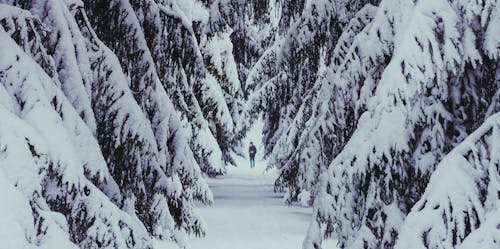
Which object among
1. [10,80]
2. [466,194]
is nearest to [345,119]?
[466,194]

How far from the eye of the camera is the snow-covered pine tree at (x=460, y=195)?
3.85 metres

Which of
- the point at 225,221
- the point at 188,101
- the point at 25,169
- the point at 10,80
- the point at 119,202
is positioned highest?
the point at 10,80

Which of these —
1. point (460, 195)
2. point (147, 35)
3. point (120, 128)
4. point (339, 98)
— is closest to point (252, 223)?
point (147, 35)

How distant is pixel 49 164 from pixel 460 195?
Answer: 7.26 ft

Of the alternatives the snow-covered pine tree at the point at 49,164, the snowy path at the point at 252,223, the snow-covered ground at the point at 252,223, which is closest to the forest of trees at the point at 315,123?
the snow-covered pine tree at the point at 49,164

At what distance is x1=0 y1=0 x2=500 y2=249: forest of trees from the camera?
337 cm

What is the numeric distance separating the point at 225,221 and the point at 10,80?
12.1m

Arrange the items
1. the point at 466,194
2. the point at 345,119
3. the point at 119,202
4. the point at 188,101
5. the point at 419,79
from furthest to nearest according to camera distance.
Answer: the point at 188,101, the point at 345,119, the point at 119,202, the point at 419,79, the point at 466,194

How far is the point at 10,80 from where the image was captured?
3369 millimetres

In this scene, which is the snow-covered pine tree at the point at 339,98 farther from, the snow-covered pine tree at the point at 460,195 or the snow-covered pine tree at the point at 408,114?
the snow-covered pine tree at the point at 460,195

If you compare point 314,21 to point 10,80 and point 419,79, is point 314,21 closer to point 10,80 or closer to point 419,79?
point 419,79

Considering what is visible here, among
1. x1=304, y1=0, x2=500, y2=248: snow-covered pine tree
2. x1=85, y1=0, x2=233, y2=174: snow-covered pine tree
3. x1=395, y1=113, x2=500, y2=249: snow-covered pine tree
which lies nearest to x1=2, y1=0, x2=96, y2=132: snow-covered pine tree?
x1=85, y1=0, x2=233, y2=174: snow-covered pine tree

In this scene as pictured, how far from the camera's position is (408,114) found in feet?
14.6

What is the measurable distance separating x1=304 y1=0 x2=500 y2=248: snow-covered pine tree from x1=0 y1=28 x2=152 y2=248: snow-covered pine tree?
1.69 meters
